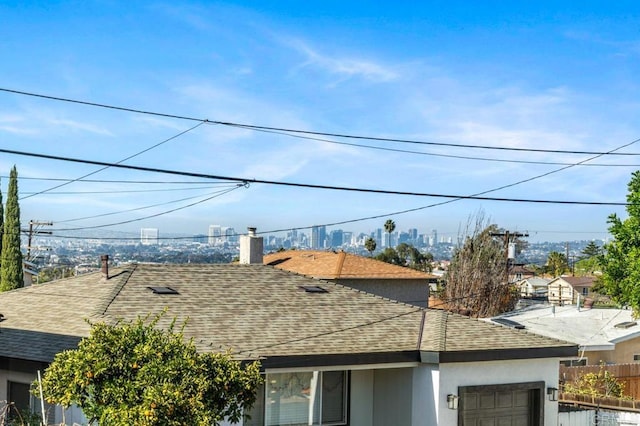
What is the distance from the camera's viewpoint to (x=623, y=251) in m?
38.0

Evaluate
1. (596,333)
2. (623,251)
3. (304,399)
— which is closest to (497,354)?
(304,399)

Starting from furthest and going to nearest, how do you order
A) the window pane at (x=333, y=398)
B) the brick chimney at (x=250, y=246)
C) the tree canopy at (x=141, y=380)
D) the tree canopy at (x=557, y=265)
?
1. the tree canopy at (x=557, y=265)
2. the brick chimney at (x=250, y=246)
3. the window pane at (x=333, y=398)
4. the tree canopy at (x=141, y=380)

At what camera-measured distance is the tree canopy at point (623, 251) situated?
1454 inches

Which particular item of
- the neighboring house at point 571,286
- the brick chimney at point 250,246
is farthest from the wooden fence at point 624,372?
the neighboring house at point 571,286

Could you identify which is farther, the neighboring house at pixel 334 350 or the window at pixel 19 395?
the neighboring house at pixel 334 350

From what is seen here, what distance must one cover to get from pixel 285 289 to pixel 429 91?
715cm

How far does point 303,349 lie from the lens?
50.0ft

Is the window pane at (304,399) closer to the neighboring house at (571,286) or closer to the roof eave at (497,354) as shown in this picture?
the roof eave at (497,354)

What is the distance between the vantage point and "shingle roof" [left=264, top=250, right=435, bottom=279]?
37.7m

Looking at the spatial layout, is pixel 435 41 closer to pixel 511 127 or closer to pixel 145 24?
Answer: pixel 511 127

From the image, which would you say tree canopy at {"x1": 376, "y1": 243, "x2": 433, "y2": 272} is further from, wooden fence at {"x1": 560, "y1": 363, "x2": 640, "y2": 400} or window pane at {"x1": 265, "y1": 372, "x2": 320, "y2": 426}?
window pane at {"x1": 265, "y1": 372, "x2": 320, "y2": 426}

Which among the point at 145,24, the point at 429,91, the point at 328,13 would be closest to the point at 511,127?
the point at 429,91

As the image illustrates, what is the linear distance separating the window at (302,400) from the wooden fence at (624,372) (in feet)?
35.4

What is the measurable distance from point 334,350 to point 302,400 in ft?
5.35
